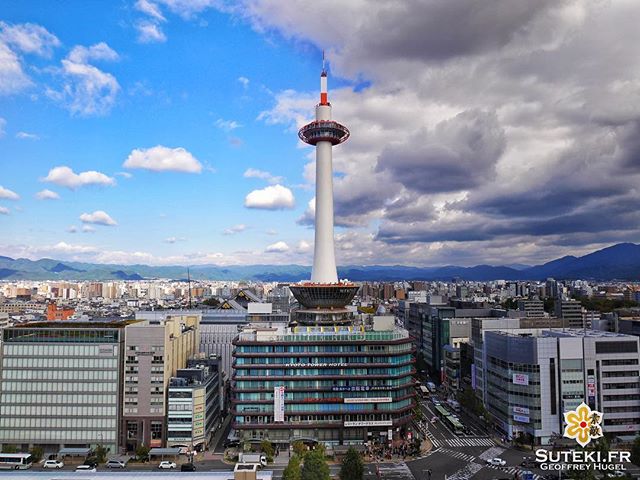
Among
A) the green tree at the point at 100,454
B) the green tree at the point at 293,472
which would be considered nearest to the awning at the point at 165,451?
the green tree at the point at 100,454

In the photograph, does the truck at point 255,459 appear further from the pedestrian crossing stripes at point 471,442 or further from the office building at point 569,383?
the office building at point 569,383

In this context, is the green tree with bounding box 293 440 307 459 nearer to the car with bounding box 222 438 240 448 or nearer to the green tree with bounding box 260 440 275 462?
the green tree with bounding box 260 440 275 462

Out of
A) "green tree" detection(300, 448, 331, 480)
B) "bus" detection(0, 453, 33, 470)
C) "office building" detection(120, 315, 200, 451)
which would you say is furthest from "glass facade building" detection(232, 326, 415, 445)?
"bus" detection(0, 453, 33, 470)

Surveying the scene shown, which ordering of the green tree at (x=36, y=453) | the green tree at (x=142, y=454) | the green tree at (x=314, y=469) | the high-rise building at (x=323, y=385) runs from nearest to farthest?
the green tree at (x=314, y=469) < the green tree at (x=142, y=454) < the green tree at (x=36, y=453) < the high-rise building at (x=323, y=385)

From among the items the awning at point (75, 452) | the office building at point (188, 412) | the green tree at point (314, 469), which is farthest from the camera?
the office building at point (188, 412)

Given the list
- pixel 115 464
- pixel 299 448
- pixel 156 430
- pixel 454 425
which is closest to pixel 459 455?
pixel 454 425

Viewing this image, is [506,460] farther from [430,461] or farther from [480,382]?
[480,382]
